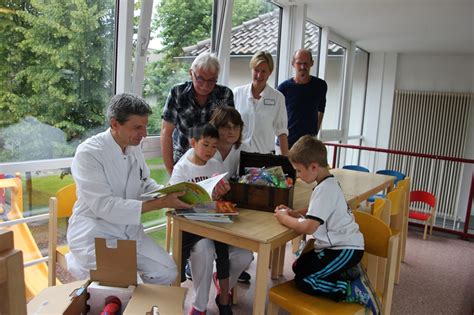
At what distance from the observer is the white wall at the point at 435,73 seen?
280 inches

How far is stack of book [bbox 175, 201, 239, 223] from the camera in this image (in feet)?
5.75

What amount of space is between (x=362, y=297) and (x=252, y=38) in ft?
9.40

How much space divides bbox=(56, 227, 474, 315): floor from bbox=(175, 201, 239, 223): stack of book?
0.85 metres

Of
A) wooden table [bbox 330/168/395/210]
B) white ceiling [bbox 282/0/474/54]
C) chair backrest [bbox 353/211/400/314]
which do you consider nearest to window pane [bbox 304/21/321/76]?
white ceiling [bbox 282/0/474/54]

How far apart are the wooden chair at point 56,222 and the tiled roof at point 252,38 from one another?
4.90ft

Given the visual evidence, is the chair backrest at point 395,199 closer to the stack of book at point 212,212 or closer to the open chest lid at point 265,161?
the open chest lid at point 265,161

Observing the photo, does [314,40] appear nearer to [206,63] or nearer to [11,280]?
[206,63]

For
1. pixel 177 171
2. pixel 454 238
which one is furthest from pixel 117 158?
pixel 454 238

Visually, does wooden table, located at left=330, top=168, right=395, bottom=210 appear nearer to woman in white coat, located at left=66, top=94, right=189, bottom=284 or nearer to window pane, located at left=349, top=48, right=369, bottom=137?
woman in white coat, located at left=66, top=94, right=189, bottom=284

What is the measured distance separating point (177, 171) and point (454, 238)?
3.46m

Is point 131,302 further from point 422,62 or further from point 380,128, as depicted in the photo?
point 422,62

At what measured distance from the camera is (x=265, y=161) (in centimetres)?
218

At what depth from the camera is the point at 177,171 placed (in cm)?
202

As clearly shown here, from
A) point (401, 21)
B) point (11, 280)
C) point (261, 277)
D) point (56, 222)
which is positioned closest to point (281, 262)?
point (261, 277)
